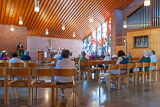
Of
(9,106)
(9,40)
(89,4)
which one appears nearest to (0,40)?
(9,40)

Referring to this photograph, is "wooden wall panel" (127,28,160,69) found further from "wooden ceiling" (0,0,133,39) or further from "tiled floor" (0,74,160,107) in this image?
"tiled floor" (0,74,160,107)

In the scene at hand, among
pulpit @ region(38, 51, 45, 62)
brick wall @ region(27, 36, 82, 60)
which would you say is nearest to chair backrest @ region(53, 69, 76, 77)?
pulpit @ region(38, 51, 45, 62)

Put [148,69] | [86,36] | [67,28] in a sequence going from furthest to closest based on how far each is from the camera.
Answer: [86,36], [67,28], [148,69]

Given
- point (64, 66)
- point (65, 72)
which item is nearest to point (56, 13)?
point (64, 66)

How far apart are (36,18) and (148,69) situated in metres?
9.18

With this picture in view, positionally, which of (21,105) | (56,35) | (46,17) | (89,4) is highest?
(89,4)

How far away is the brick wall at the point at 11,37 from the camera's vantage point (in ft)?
40.6

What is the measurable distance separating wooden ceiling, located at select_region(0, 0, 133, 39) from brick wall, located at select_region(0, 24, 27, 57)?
547 millimetres

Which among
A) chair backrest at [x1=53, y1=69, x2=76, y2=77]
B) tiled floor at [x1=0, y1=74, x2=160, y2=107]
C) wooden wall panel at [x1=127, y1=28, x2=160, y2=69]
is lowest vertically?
tiled floor at [x1=0, y1=74, x2=160, y2=107]

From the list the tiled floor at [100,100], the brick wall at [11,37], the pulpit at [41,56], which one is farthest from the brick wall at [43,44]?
the tiled floor at [100,100]

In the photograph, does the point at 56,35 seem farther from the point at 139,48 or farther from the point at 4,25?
the point at 139,48

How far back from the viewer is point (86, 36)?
59.2 feet

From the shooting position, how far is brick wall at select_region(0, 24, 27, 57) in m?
12.4

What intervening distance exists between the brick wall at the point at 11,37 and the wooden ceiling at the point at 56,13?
547 millimetres
